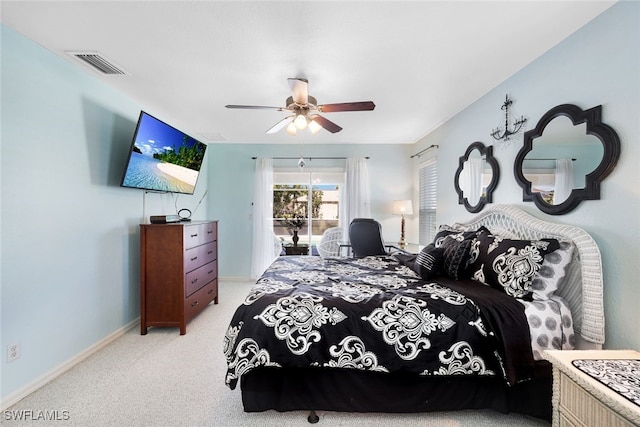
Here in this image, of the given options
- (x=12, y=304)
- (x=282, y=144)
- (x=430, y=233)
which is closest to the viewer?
(x=12, y=304)

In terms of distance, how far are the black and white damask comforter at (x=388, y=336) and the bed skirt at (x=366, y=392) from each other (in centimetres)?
13

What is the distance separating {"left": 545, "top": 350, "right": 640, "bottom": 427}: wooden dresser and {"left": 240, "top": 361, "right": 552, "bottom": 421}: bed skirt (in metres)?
0.37

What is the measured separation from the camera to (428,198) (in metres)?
4.40

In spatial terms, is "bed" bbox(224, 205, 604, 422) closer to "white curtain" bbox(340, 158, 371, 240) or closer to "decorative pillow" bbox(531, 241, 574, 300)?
"decorative pillow" bbox(531, 241, 574, 300)

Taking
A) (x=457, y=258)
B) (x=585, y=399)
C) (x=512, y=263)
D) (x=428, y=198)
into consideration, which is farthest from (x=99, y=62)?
(x=428, y=198)

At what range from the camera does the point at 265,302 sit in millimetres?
1777

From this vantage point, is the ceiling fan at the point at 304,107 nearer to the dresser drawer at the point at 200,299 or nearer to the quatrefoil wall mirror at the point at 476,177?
the quatrefoil wall mirror at the point at 476,177

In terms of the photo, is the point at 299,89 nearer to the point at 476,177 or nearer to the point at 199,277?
the point at 476,177

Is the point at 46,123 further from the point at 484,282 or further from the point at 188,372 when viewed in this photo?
the point at 484,282

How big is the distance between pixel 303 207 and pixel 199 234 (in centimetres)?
219

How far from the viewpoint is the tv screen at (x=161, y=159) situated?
2.79 metres

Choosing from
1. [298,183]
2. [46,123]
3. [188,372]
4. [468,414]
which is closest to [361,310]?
[468,414]

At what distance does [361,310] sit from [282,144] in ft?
12.9

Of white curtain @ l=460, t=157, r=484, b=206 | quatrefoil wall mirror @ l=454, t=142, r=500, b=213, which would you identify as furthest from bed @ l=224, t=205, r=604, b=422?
white curtain @ l=460, t=157, r=484, b=206
